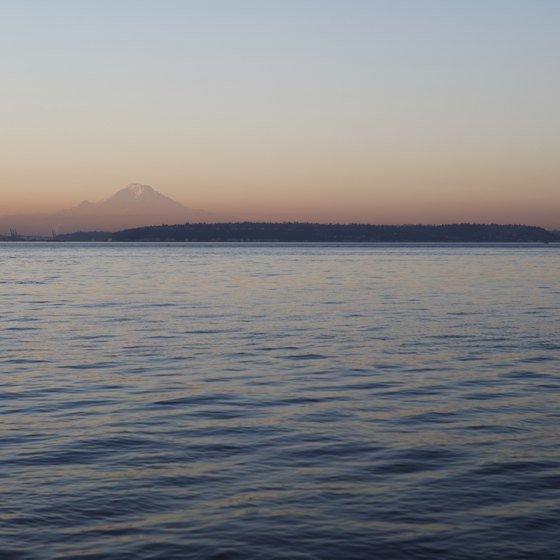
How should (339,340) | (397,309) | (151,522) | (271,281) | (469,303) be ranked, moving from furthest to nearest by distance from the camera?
(271,281) → (469,303) → (397,309) → (339,340) → (151,522)

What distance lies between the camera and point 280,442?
15188mm

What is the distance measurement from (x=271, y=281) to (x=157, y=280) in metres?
10.5

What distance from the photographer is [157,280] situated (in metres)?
72.6

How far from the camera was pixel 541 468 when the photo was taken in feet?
44.4

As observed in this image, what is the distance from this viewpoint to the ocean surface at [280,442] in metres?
10.6

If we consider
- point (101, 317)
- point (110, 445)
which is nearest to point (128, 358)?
point (110, 445)

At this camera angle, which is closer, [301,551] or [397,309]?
[301,551]

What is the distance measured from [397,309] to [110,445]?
29.4 meters

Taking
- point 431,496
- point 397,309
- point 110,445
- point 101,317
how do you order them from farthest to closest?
point 397,309 → point 101,317 → point 110,445 → point 431,496

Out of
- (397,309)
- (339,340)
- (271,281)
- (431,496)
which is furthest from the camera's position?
(271,281)

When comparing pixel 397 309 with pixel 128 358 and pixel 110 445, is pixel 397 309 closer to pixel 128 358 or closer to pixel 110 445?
pixel 128 358

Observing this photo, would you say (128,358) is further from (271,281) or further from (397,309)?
(271,281)

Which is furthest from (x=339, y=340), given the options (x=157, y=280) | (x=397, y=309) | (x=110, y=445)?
(x=157, y=280)

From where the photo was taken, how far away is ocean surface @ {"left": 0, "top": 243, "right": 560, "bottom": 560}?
34.7 feet
